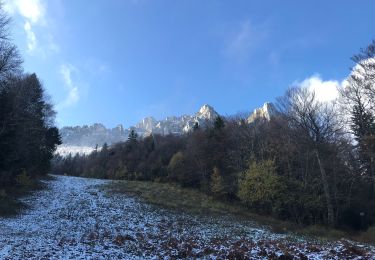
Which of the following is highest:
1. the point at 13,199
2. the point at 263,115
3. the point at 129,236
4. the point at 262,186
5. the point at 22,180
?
the point at 263,115

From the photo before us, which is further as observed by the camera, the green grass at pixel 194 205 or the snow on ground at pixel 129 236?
the green grass at pixel 194 205

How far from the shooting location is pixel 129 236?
806 inches

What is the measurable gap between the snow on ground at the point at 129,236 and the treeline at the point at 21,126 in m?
4.19

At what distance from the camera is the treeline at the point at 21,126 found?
30.9 meters

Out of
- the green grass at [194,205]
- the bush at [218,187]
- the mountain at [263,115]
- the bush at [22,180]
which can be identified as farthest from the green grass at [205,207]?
the mountain at [263,115]

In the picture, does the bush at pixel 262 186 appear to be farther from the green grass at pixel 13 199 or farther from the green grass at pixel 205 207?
the green grass at pixel 13 199

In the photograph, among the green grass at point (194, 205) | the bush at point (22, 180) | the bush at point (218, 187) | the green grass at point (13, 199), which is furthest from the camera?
the bush at point (218, 187)

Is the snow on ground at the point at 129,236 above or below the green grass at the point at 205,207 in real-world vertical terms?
below

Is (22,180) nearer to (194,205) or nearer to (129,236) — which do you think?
(194,205)

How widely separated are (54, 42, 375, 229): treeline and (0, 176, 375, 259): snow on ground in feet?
32.1

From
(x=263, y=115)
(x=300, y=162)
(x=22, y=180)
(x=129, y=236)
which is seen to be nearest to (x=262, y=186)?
(x=300, y=162)

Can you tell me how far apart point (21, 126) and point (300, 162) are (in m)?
32.5

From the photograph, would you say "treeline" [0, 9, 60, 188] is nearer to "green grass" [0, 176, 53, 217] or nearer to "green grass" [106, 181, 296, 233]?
"green grass" [0, 176, 53, 217]

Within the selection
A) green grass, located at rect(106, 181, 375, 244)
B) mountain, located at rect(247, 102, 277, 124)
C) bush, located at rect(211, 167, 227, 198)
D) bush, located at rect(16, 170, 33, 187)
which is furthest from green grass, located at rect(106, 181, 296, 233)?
mountain, located at rect(247, 102, 277, 124)
